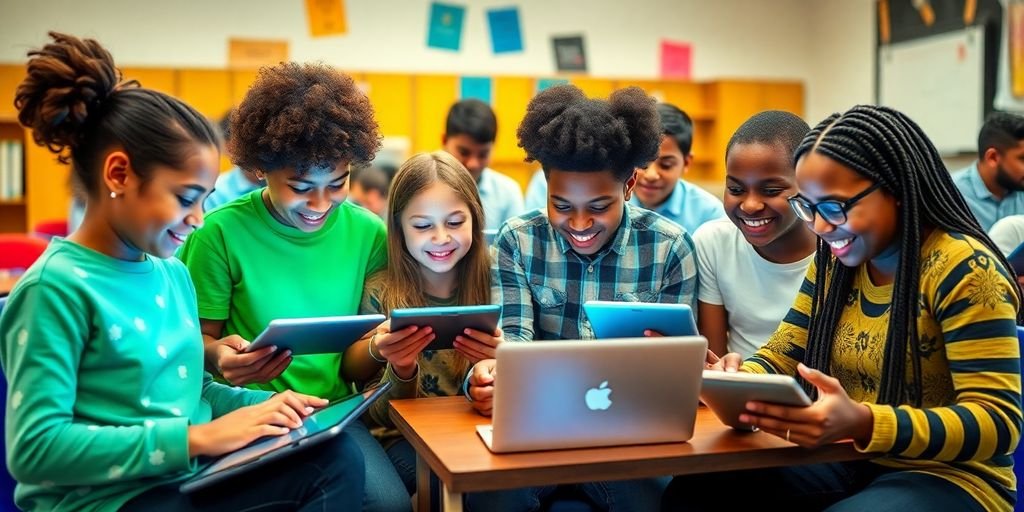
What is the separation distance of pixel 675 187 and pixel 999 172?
1234mm

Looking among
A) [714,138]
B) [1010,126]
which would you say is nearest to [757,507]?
[1010,126]

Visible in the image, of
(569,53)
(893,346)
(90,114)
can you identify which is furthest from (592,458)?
(569,53)

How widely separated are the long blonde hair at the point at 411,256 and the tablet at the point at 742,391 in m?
0.76

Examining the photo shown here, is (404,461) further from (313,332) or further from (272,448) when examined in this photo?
(272,448)

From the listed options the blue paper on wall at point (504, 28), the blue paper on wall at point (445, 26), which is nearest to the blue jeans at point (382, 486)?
the blue paper on wall at point (445, 26)

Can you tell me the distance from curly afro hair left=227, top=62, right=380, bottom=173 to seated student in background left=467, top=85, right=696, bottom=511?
1.28 feet

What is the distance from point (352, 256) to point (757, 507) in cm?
104

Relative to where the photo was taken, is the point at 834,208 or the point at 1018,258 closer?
the point at 834,208

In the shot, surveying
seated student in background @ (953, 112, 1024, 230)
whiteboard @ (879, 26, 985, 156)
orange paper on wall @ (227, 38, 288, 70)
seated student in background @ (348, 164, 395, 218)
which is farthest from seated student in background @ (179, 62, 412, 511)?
whiteboard @ (879, 26, 985, 156)

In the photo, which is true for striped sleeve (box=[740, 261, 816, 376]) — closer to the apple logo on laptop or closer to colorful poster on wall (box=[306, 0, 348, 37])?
the apple logo on laptop

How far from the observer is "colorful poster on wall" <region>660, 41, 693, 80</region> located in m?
7.94

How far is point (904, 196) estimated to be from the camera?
4.87 ft

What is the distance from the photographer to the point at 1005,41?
5.94m

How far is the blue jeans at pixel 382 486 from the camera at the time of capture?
1.71 meters
